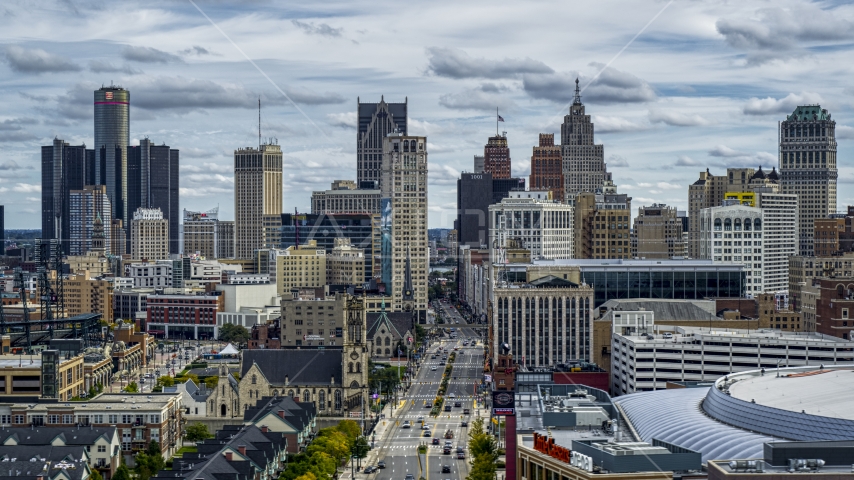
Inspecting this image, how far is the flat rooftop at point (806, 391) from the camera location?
283ft

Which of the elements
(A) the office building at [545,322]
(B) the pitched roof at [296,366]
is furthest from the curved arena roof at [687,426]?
(A) the office building at [545,322]

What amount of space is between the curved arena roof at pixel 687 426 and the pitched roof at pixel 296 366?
46.4m

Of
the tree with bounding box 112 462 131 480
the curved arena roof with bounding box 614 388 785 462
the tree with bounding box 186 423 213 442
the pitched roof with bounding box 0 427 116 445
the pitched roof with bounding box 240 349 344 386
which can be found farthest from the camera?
the pitched roof with bounding box 240 349 344 386

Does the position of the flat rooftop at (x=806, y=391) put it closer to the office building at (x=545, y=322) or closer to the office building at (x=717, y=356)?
the office building at (x=717, y=356)

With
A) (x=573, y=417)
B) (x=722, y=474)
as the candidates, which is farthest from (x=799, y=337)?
(x=722, y=474)

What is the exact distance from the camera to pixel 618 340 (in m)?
146

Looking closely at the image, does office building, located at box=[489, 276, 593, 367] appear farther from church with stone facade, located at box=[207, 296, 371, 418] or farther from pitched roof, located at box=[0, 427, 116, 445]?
pitched roof, located at box=[0, 427, 116, 445]

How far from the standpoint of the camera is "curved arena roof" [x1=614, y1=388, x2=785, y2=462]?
7700 cm

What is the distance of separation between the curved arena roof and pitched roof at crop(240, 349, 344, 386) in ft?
152

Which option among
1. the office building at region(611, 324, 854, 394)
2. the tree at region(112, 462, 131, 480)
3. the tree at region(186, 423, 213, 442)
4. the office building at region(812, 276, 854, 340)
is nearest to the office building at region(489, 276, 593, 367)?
the office building at region(611, 324, 854, 394)

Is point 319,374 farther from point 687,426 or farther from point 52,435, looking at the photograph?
point 687,426

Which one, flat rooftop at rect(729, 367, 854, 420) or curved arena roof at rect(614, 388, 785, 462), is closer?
curved arena roof at rect(614, 388, 785, 462)

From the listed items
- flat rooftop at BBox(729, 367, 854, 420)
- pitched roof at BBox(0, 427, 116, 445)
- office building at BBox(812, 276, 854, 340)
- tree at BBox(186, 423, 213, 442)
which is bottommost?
tree at BBox(186, 423, 213, 442)

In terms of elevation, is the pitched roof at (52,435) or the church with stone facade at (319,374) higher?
the church with stone facade at (319,374)
